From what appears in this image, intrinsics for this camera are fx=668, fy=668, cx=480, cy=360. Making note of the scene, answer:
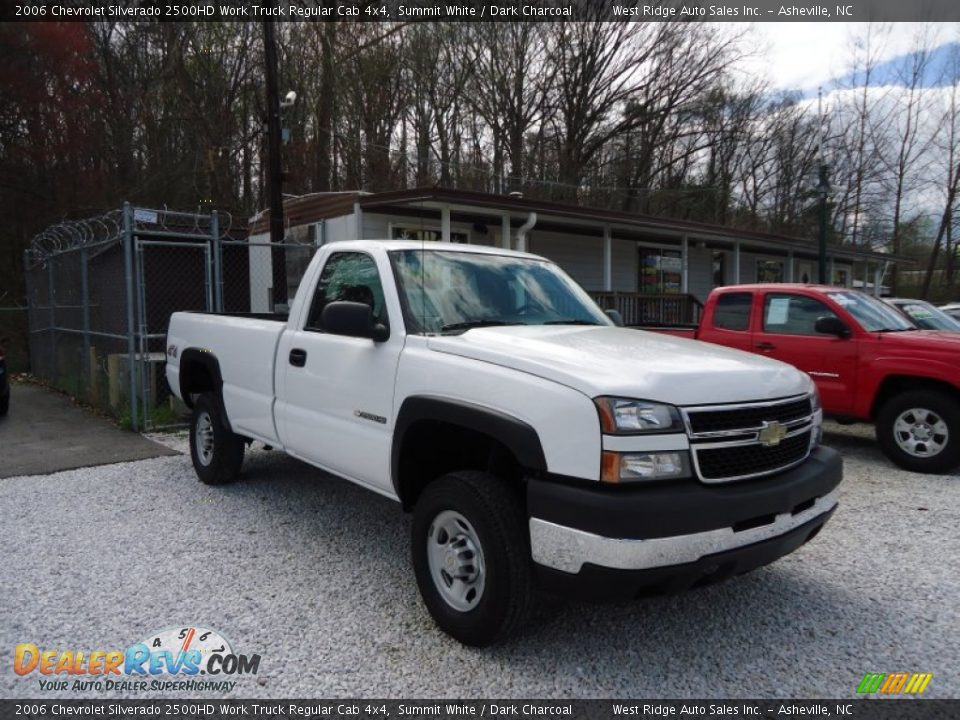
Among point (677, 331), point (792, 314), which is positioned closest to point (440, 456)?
point (792, 314)

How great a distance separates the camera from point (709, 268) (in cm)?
2103

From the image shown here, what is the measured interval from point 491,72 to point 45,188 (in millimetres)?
14659

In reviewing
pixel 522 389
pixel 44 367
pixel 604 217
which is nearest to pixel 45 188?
pixel 44 367

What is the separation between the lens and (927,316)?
919 cm

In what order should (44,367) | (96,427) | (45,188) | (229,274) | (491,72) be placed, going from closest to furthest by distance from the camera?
(96,427), (229,274), (44,367), (45,188), (491,72)

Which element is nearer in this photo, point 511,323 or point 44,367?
point 511,323

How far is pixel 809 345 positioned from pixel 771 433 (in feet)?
15.3

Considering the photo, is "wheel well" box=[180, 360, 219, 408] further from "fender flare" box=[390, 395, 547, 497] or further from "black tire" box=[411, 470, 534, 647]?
"black tire" box=[411, 470, 534, 647]

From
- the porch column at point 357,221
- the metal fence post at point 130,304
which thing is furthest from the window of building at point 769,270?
the metal fence post at point 130,304

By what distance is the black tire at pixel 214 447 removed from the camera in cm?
558

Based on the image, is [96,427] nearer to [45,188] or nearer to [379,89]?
[45,188]

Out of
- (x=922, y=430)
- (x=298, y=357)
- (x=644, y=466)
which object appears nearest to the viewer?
(x=644, y=466)

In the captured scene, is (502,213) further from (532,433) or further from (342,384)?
Result: (532,433)

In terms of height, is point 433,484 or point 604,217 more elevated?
point 604,217
